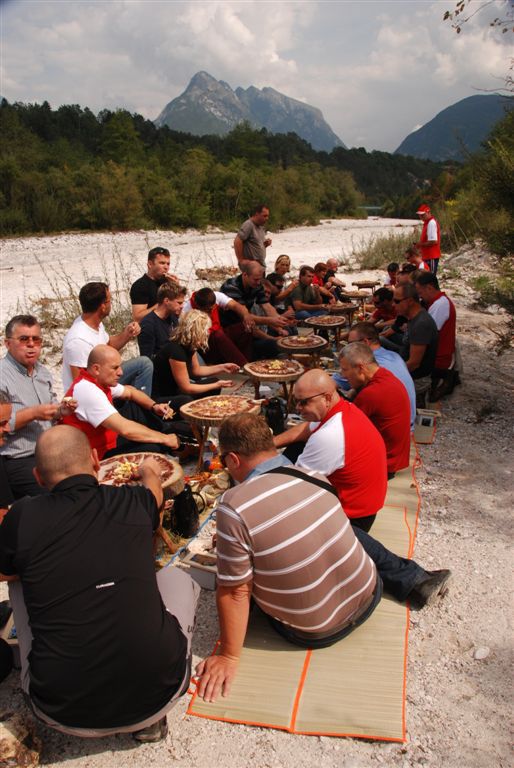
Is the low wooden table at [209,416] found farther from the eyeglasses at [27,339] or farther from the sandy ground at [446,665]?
the sandy ground at [446,665]

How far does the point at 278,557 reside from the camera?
246 cm

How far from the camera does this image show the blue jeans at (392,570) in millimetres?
3164

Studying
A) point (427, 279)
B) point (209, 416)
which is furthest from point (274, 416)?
point (427, 279)

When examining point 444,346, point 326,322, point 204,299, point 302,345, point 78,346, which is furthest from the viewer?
point 326,322

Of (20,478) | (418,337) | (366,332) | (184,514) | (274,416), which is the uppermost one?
(366,332)

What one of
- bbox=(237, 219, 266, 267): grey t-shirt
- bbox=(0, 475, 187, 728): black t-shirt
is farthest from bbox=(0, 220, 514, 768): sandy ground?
bbox=(237, 219, 266, 267): grey t-shirt

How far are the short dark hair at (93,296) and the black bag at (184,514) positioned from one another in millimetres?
1897

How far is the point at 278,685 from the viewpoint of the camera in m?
2.66

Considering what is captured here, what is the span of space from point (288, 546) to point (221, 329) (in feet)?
14.6

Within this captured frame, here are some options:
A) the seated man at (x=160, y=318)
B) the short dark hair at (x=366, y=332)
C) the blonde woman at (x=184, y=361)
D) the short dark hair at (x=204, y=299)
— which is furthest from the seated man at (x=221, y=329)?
the short dark hair at (x=366, y=332)

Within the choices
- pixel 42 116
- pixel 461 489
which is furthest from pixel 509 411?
pixel 42 116

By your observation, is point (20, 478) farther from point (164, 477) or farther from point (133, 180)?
point (133, 180)

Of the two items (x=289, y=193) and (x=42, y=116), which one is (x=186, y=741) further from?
(x=42, y=116)

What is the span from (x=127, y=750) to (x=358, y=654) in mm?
1209
